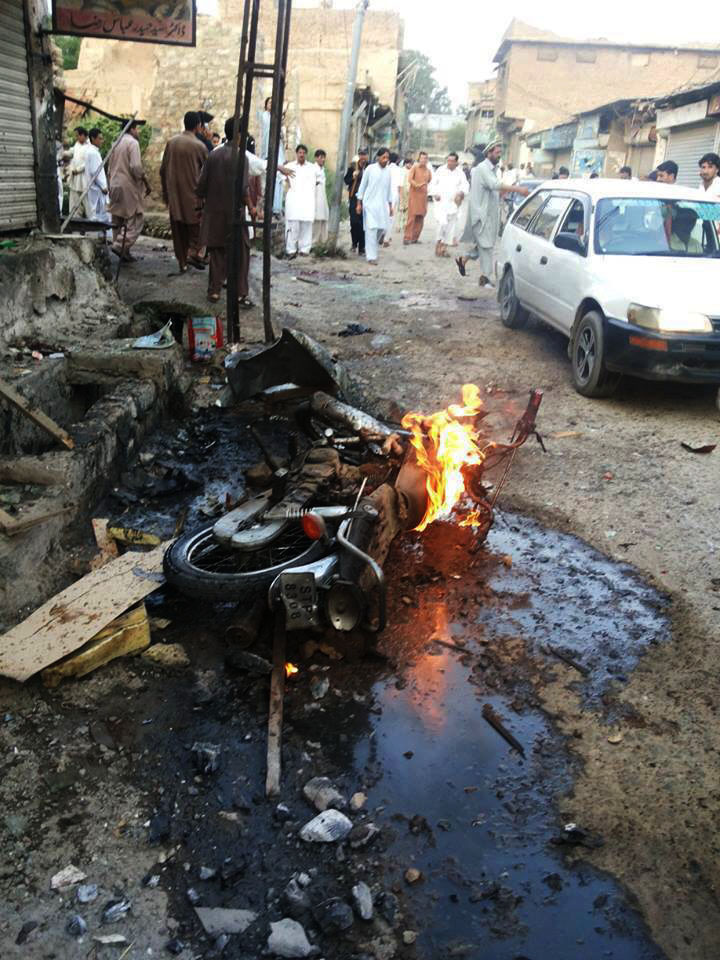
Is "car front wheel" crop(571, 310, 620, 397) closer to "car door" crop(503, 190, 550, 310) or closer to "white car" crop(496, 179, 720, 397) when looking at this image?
"white car" crop(496, 179, 720, 397)

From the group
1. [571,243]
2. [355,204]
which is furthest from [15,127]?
[355,204]

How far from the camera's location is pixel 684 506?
16.7 feet

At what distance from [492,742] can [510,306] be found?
7.74 meters

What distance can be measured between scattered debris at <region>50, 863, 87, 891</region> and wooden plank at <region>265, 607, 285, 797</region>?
0.65 m

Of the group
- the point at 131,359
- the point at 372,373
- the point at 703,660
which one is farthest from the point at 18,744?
the point at 372,373

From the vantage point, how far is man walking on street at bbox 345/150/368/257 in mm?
16359

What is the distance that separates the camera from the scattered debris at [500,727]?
9.60 ft

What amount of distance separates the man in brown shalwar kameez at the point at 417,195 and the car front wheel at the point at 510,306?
878 cm

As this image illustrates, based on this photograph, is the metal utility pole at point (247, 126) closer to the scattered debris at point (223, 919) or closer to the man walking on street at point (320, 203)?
the scattered debris at point (223, 919)

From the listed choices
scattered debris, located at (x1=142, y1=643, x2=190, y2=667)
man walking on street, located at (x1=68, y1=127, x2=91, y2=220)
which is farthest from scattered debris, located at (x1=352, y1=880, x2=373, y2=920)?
man walking on street, located at (x1=68, y1=127, x2=91, y2=220)

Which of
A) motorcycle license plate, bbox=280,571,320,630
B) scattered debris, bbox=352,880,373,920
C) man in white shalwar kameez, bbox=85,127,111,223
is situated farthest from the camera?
man in white shalwar kameez, bbox=85,127,111,223

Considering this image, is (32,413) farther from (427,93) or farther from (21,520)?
(427,93)

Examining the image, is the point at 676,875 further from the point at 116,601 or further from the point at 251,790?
the point at 116,601

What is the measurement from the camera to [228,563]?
3.88 meters
